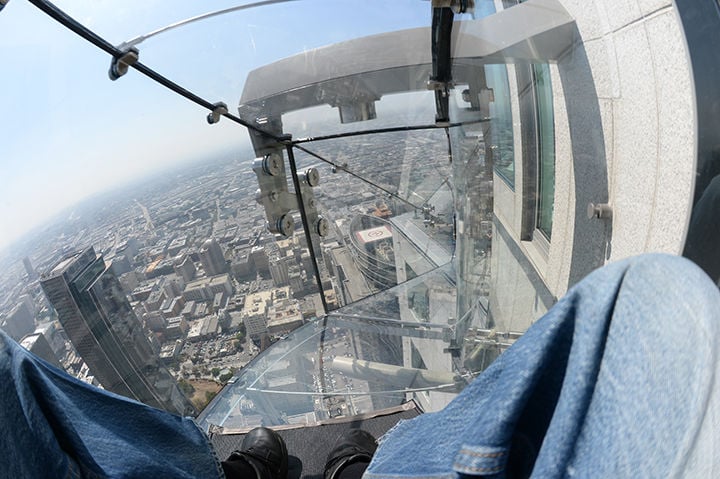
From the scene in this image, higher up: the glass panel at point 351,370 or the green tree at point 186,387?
the green tree at point 186,387

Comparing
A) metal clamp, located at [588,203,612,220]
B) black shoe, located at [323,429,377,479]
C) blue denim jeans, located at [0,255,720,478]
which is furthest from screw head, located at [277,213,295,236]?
metal clamp, located at [588,203,612,220]

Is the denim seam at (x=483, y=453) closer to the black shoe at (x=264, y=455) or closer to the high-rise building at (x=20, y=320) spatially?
the black shoe at (x=264, y=455)

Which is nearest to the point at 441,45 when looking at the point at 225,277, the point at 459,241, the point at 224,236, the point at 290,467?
the point at 459,241

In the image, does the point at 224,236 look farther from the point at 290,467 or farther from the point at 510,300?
the point at 510,300

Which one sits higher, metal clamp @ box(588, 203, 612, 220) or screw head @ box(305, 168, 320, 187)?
screw head @ box(305, 168, 320, 187)

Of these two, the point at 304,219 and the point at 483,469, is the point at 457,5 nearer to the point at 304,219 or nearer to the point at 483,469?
the point at 304,219

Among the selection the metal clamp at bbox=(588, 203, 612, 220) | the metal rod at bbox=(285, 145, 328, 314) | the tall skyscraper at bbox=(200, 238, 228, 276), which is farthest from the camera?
the metal rod at bbox=(285, 145, 328, 314)

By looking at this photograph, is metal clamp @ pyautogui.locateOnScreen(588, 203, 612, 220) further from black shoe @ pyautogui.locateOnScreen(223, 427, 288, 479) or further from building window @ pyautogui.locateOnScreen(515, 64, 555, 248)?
black shoe @ pyautogui.locateOnScreen(223, 427, 288, 479)

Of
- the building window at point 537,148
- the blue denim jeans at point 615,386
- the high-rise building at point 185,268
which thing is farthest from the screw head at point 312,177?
the blue denim jeans at point 615,386
